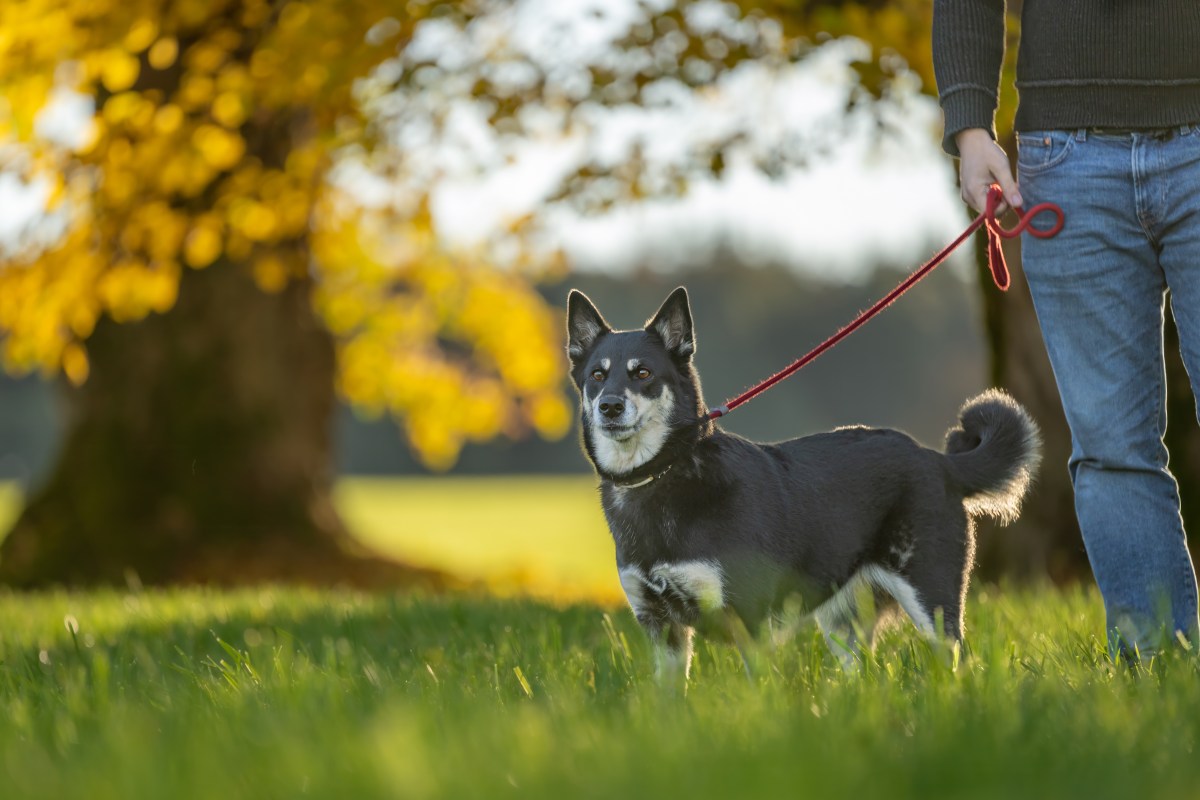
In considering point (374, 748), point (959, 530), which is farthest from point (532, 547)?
point (374, 748)

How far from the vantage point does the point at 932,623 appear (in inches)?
169

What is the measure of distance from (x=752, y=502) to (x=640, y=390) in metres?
0.50

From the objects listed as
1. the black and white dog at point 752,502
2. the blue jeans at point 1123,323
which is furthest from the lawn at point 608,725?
the blue jeans at point 1123,323

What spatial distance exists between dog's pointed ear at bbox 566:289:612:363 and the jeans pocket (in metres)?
1.44

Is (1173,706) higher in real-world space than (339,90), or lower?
lower

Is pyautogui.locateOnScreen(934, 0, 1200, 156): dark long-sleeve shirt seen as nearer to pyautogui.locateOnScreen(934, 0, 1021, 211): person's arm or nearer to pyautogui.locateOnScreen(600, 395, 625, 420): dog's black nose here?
pyautogui.locateOnScreen(934, 0, 1021, 211): person's arm

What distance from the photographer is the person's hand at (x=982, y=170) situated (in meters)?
3.82

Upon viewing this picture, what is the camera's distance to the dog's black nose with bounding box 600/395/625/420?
161 inches

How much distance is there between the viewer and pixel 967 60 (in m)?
3.98

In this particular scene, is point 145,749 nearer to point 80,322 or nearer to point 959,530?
point 959,530

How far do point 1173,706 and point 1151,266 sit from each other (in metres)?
1.56

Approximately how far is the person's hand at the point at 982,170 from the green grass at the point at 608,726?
4.24ft

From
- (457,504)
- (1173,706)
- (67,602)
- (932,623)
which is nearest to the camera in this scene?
(1173,706)

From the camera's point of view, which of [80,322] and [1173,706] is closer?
[1173,706]
